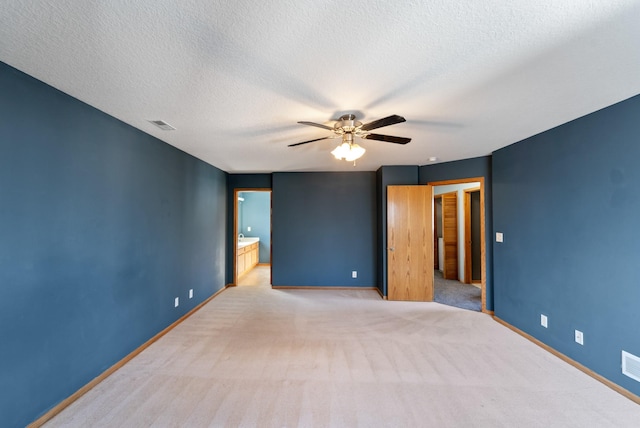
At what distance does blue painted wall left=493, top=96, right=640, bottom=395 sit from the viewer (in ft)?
6.66

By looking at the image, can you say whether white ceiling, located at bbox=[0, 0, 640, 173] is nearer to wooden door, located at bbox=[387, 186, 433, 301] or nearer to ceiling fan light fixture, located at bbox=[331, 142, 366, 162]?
ceiling fan light fixture, located at bbox=[331, 142, 366, 162]

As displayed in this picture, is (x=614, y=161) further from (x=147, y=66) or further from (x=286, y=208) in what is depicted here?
(x=286, y=208)

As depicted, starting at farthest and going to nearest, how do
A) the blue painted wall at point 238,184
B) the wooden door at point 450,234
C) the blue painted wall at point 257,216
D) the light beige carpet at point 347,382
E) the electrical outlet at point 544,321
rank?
the blue painted wall at point 257,216 < the wooden door at point 450,234 < the blue painted wall at point 238,184 < the electrical outlet at point 544,321 < the light beige carpet at point 347,382

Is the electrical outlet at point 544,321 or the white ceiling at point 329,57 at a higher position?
the white ceiling at point 329,57

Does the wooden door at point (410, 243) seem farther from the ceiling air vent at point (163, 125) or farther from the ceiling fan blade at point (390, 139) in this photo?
the ceiling air vent at point (163, 125)

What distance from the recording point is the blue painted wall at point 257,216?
310 inches

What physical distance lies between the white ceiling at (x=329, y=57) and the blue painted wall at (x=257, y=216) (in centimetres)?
546

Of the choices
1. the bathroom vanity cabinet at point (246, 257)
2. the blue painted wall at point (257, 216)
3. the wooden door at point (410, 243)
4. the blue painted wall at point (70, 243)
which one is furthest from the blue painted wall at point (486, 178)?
the blue painted wall at point (257, 216)

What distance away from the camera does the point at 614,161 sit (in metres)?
2.11

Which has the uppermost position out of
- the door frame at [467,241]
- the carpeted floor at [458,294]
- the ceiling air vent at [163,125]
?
the ceiling air vent at [163,125]

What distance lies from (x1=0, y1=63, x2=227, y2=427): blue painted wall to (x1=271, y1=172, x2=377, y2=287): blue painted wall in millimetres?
2258

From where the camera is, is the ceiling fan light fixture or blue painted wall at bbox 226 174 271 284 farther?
blue painted wall at bbox 226 174 271 284


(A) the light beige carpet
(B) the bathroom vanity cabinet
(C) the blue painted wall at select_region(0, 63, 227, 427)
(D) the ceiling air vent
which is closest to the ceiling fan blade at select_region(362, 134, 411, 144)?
(D) the ceiling air vent

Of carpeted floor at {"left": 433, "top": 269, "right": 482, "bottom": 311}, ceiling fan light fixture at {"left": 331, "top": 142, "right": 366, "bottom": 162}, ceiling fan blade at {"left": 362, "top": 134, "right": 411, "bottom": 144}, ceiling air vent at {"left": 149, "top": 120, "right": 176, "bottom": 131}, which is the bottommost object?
carpeted floor at {"left": 433, "top": 269, "right": 482, "bottom": 311}
